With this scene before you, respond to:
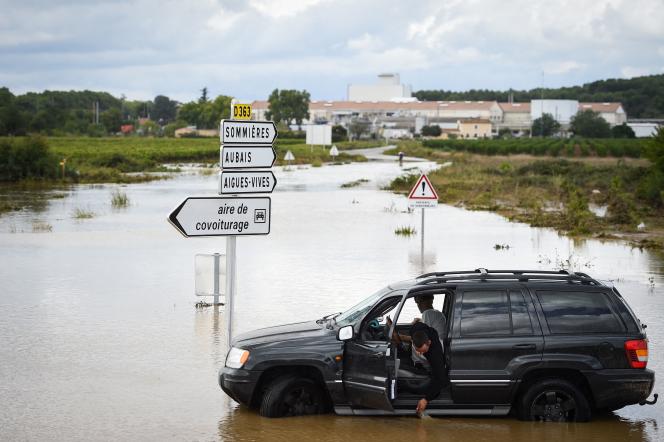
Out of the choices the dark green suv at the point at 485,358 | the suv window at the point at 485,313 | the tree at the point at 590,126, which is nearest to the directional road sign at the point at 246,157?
the dark green suv at the point at 485,358

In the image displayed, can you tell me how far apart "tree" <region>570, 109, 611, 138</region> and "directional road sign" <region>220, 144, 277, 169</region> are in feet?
537

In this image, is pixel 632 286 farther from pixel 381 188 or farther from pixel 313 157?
pixel 313 157

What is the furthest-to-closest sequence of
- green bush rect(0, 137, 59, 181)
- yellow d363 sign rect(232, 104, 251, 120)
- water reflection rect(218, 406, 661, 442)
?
1. green bush rect(0, 137, 59, 181)
2. yellow d363 sign rect(232, 104, 251, 120)
3. water reflection rect(218, 406, 661, 442)

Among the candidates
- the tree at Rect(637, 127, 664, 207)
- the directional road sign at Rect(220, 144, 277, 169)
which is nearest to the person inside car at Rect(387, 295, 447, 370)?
the directional road sign at Rect(220, 144, 277, 169)

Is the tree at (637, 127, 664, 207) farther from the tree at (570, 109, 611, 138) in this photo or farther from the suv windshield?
the tree at (570, 109, 611, 138)

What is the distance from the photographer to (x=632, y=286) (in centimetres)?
1981

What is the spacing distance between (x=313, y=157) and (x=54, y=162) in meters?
43.5

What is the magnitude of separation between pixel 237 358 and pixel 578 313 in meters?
3.31

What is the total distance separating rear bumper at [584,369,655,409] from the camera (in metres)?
9.48

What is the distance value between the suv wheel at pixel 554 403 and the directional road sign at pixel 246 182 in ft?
12.1

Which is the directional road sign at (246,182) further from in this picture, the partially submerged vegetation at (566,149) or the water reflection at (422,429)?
the partially submerged vegetation at (566,149)

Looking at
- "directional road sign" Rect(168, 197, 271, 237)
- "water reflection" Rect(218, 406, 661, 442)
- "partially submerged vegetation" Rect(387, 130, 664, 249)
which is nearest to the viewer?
"water reflection" Rect(218, 406, 661, 442)

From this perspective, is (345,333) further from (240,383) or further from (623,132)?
(623,132)

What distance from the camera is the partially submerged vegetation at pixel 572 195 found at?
107 feet
